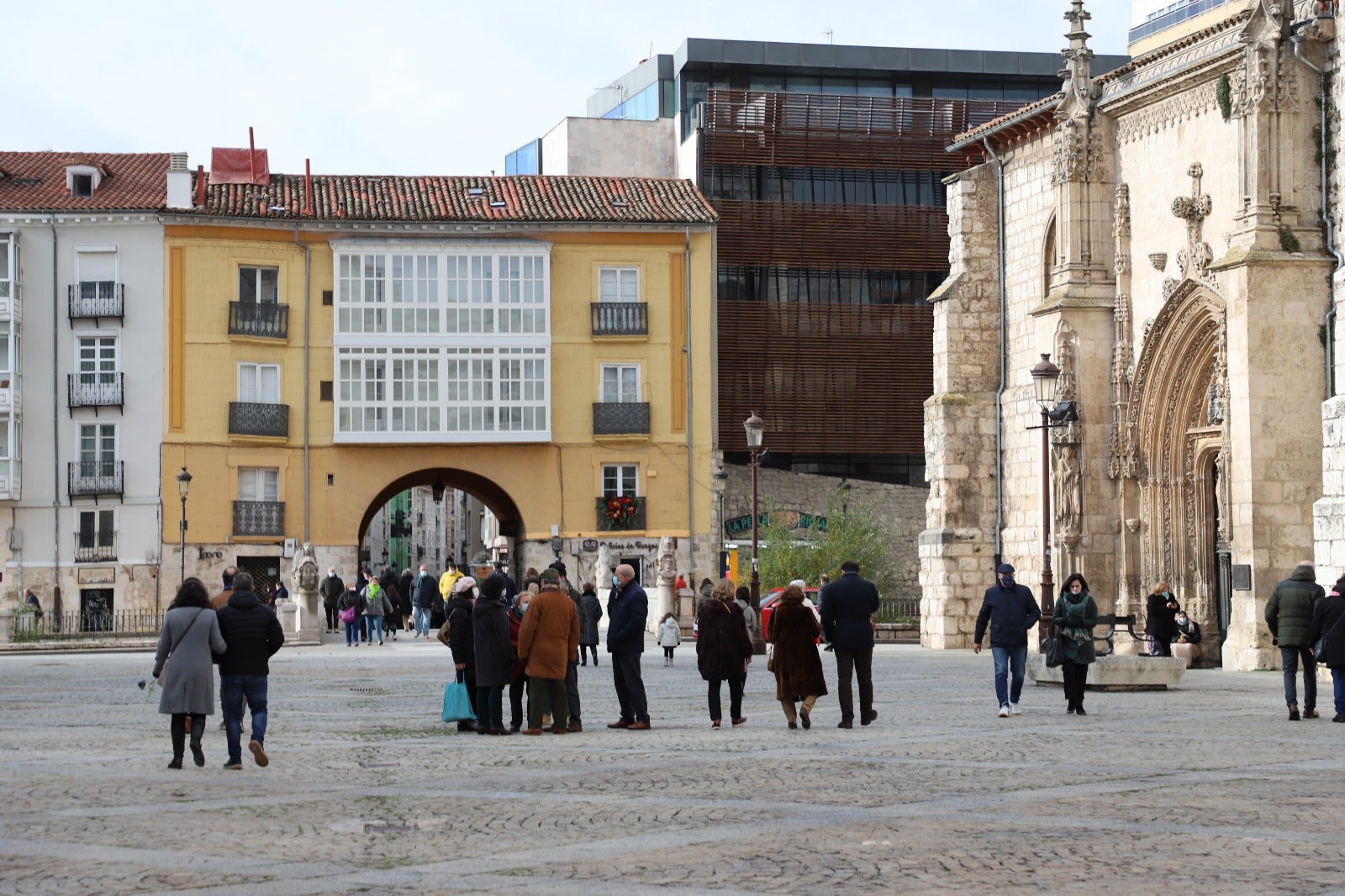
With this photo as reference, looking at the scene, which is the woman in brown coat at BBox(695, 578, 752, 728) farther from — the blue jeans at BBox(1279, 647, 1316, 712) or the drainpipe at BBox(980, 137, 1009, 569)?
the drainpipe at BBox(980, 137, 1009, 569)

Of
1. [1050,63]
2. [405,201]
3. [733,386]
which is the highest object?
[1050,63]

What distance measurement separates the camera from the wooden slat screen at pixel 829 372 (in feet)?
192

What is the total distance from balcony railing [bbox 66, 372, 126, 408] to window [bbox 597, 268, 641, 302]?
41.1 ft

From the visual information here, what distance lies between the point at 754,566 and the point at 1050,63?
35.0 metres

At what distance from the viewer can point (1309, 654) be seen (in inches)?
760

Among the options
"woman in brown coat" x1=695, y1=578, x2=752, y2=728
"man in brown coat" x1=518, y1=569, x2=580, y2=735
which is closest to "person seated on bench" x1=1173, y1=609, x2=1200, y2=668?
"woman in brown coat" x1=695, y1=578, x2=752, y2=728

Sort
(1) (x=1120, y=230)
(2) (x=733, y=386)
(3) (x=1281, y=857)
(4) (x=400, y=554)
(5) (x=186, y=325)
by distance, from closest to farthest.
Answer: (3) (x=1281, y=857)
(1) (x=1120, y=230)
(5) (x=186, y=325)
(2) (x=733, y=386)
(4) (x=400, y=554)

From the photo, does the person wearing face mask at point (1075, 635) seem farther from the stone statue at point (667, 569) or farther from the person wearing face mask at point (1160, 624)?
the stone statue at point (667, 569)

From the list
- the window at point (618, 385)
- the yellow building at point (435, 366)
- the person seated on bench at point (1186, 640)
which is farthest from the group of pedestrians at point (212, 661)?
the window at point (618, 385)

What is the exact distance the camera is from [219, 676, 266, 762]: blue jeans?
14719 millimetres

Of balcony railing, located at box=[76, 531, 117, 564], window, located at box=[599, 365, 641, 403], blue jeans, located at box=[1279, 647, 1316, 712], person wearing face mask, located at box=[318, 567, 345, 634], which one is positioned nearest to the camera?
blue jeans, located at box=[1279, 647, 1316, 712]

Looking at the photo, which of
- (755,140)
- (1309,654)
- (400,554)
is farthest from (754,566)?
(400,554)

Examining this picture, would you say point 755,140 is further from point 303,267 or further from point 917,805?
point 917,805

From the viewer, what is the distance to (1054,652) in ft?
70.5
